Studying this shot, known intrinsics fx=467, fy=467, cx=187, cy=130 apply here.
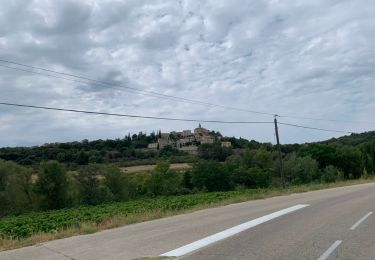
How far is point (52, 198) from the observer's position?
74.2m

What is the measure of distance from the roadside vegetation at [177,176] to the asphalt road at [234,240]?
4280cm

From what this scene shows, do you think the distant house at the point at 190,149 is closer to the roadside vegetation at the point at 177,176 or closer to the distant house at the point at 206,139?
the roadside vegetation at the point at 177,176

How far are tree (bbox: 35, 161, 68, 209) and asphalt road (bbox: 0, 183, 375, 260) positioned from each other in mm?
60732

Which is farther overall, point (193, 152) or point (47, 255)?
point (193, 152)

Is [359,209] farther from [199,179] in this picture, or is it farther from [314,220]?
[199,179]

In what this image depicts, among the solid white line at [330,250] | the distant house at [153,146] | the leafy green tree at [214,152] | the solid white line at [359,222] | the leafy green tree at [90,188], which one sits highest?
the distant house at [153,146]

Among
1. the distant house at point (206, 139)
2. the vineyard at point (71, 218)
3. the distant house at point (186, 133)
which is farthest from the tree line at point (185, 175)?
the vineyard at point (71, 218)

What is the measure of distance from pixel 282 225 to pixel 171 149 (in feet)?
331

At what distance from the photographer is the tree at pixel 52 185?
72.5 metres

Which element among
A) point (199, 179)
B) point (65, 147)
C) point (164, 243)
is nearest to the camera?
point (164, 243)

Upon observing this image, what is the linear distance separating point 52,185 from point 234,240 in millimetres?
66205

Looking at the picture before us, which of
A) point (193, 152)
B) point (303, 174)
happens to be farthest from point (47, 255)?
point (193, 152)

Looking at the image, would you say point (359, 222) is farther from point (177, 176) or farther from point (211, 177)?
point (177, 176)

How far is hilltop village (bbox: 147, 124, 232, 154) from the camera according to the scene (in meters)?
101
